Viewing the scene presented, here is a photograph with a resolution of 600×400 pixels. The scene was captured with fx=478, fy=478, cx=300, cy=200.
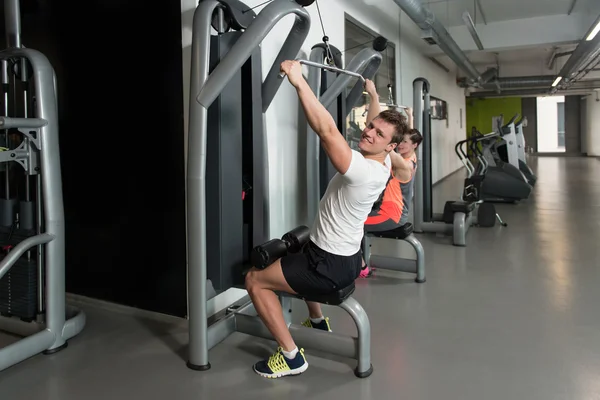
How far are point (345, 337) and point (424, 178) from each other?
3.43 m

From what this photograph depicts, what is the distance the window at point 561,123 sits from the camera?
2147 centimetres

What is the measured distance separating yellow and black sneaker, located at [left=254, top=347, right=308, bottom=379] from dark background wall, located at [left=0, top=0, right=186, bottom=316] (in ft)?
2.70

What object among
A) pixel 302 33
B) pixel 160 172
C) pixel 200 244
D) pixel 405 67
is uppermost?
pixel 405 67

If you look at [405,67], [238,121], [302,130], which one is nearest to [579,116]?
[405,67]

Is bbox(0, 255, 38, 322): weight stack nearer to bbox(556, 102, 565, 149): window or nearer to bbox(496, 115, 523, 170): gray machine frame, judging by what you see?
bbox(496, 115, 523, 170): gray machine frame

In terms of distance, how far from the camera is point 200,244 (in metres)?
2.14

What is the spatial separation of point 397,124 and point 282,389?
126cm

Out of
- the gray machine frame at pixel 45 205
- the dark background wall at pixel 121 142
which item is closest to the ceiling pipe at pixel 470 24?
the dark background wall at pixel 121 142

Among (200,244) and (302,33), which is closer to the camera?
(200,244)

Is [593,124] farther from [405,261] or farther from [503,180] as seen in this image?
[405,261]

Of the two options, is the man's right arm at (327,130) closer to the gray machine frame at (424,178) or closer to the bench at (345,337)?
the bench at (345,337)

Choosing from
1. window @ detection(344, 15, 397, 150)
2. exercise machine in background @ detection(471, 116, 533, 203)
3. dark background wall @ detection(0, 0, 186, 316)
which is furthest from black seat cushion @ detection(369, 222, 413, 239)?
exercise machine in background @ detection(471, 116, 533, 203)

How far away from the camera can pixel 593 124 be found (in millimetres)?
18250

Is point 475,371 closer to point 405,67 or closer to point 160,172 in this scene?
point 160,172
